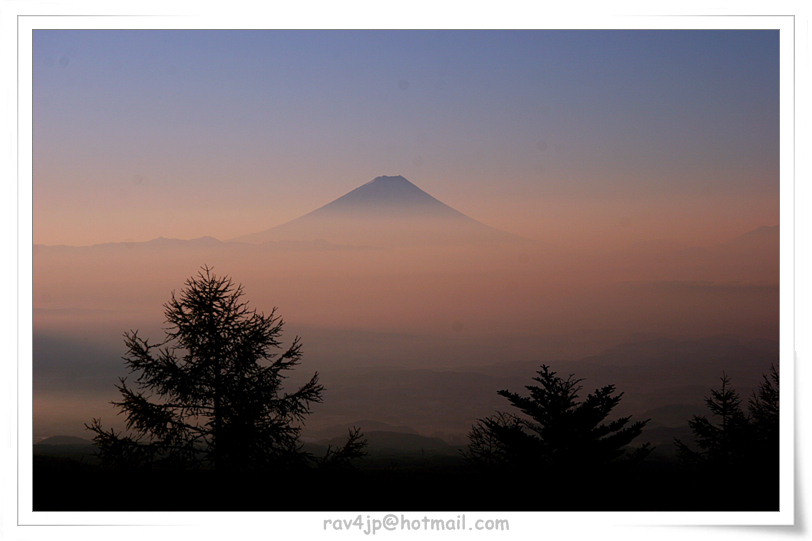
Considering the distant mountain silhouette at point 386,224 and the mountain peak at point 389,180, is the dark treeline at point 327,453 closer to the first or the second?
the distant mountain silhouette at point 386,224

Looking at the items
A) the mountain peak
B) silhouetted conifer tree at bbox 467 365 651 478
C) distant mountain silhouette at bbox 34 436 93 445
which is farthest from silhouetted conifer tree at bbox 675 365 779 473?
distant mountain silhouette at bbox 34 436 93 445

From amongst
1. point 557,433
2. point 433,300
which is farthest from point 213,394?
point 557,433

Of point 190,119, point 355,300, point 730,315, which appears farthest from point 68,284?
point 730,315

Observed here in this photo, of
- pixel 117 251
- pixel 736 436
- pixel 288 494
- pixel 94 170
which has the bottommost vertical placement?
pixel 288 494

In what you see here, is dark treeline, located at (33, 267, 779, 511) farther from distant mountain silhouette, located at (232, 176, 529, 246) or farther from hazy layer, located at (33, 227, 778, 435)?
distant mountain silhouette, located at (232, 176, 529, 246)

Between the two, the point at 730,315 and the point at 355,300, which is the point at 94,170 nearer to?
the point at 355,300

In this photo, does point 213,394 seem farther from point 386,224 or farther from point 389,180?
point 389,180
